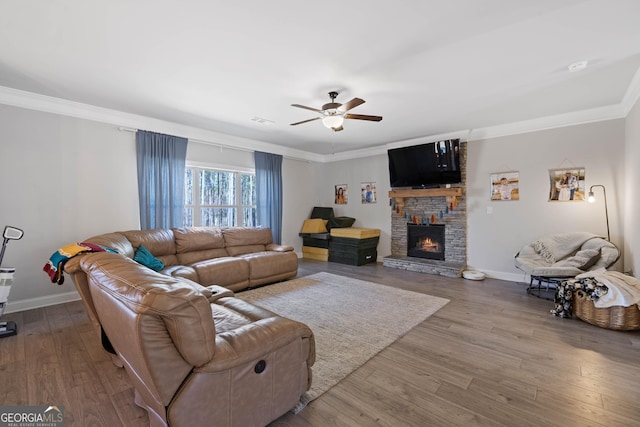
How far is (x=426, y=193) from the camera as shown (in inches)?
218

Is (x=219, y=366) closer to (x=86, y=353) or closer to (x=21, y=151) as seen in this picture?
(x=86, y=353)

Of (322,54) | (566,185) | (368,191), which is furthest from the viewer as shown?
(368,191)

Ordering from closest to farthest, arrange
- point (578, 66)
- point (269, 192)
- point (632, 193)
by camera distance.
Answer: point (578, 66) < point (632, 193) < point (269, 192)

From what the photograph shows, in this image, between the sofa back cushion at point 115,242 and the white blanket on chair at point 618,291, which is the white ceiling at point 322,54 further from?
the white blanket on chair at point 618,291

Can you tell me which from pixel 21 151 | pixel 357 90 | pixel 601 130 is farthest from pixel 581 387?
pixel 21 151

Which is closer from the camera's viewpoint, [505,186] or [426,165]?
[505,186]

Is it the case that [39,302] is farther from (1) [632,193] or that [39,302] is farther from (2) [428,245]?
(1) [632,193]

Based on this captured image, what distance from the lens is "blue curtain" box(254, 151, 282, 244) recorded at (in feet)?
19.4

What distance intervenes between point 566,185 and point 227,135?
575 centimetres

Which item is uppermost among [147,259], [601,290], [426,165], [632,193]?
[426,165]

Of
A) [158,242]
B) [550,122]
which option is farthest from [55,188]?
[550,122]

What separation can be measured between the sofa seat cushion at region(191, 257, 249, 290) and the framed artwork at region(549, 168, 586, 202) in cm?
489

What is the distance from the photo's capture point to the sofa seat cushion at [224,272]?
3.72 meters

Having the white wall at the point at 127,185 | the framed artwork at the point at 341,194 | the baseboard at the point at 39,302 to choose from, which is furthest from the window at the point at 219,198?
the framed artwork at the point at 341,194
